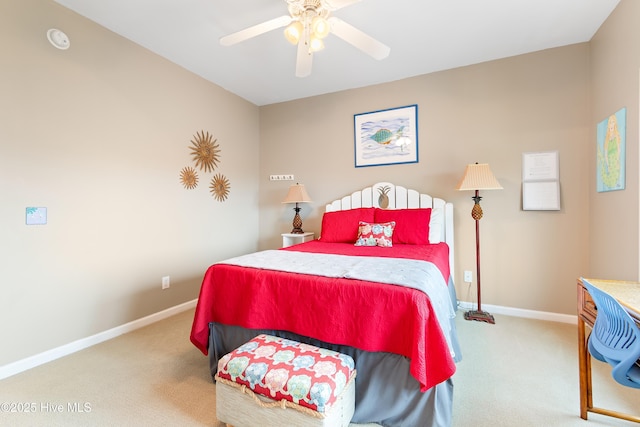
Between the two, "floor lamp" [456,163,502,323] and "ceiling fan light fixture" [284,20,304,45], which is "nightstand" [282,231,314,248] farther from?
"ceiling fan light fixture" [284,20,304,45]

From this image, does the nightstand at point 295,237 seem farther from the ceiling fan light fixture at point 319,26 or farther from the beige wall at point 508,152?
the ceiling fan light fixture at point 319,26

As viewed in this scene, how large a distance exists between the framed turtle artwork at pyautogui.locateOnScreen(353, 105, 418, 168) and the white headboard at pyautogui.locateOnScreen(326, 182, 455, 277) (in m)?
0.34

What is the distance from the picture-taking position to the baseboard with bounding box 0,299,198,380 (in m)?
1.93

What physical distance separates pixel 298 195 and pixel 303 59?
183cm

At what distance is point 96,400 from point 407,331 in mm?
1850

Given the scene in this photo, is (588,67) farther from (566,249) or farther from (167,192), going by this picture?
(167,192)

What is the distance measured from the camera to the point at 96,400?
5.46 ft

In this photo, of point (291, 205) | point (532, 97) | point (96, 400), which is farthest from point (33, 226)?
point (532, 97)

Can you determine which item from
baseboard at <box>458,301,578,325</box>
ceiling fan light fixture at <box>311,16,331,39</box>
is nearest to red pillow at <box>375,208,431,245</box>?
baseboard at <box>458,301,578,325</box>

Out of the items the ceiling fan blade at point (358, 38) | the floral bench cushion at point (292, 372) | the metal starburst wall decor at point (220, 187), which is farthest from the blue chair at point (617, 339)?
the metal starburst wall decor at point (220, 187)

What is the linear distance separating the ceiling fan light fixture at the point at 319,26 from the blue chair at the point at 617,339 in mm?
1950

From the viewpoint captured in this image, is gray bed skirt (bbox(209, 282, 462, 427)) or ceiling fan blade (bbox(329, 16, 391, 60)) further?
ceiling fan blade (bbox(329, 16, 391, 60))

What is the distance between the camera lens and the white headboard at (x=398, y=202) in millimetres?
3053

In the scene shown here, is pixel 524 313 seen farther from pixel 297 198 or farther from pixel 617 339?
pixel 297 198
